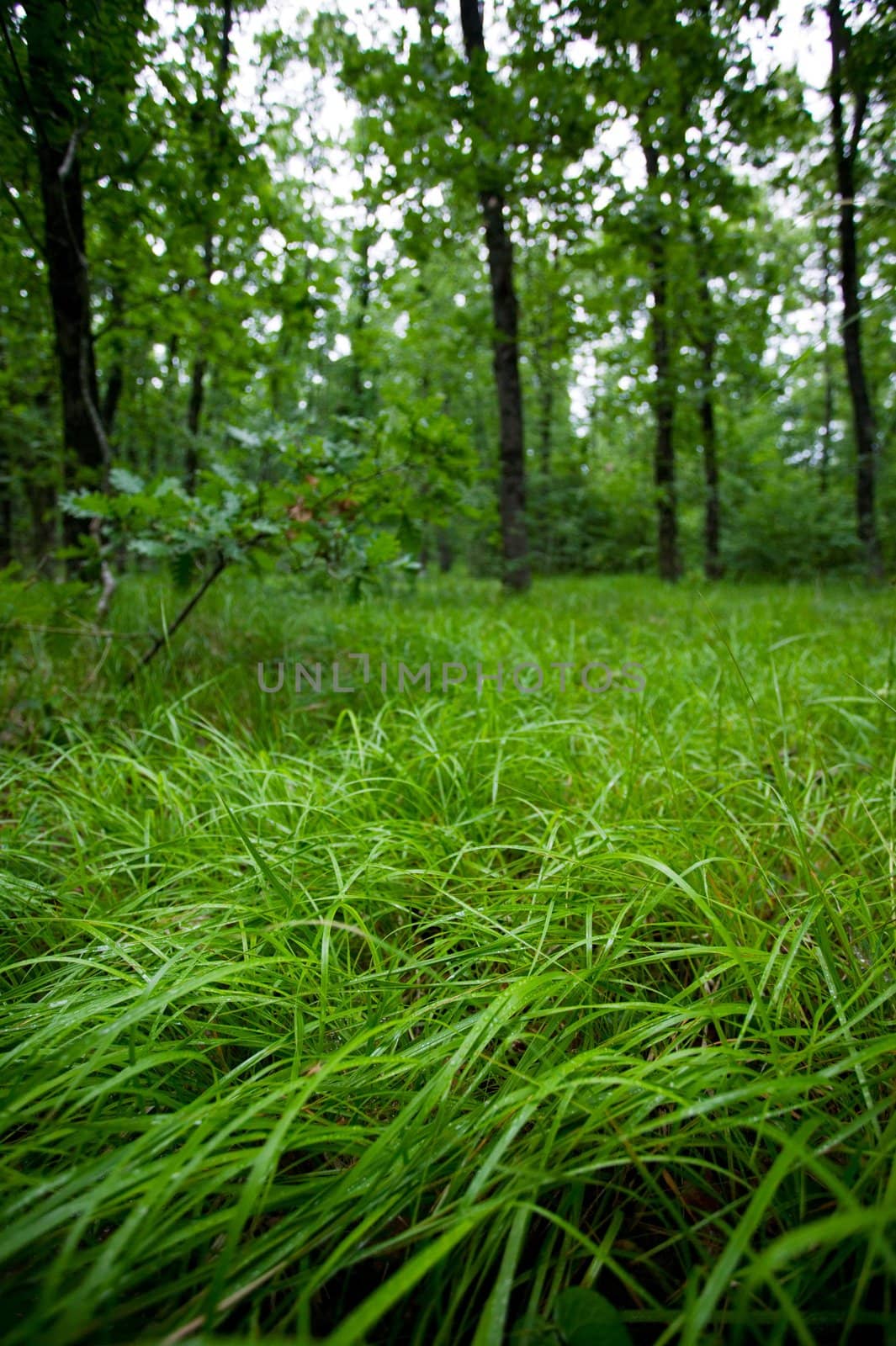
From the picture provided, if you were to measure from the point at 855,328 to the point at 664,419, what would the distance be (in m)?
2.11

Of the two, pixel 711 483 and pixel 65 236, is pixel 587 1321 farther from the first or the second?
pixel 711 483

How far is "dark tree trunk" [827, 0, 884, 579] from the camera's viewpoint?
479 cm

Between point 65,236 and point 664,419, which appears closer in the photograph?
point 65,236

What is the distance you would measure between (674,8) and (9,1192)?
165 inches

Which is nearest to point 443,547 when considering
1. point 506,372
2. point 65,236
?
point 506,372

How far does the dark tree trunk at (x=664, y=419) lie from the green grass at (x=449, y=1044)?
17.6 ft

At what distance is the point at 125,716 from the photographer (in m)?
1.86

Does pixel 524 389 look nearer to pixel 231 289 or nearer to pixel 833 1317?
pixel 231 289

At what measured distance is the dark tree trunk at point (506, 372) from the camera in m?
4.72

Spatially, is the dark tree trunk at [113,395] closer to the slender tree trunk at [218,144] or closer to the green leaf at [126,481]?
the slender tree trunk at [218,144]

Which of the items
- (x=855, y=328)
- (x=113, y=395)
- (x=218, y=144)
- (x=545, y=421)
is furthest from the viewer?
(x=545, y=421)

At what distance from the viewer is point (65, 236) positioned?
1.91 metres

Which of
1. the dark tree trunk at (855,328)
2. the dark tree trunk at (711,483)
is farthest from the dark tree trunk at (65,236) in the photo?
the dark tree trunk at (711,483)

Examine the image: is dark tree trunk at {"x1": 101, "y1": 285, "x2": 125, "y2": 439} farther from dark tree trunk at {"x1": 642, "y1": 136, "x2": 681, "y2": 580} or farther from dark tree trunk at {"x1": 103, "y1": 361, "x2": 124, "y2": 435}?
dark tree trunk at {"x1": 642, "y1": 136, "x2": 681, "y2": 580}
